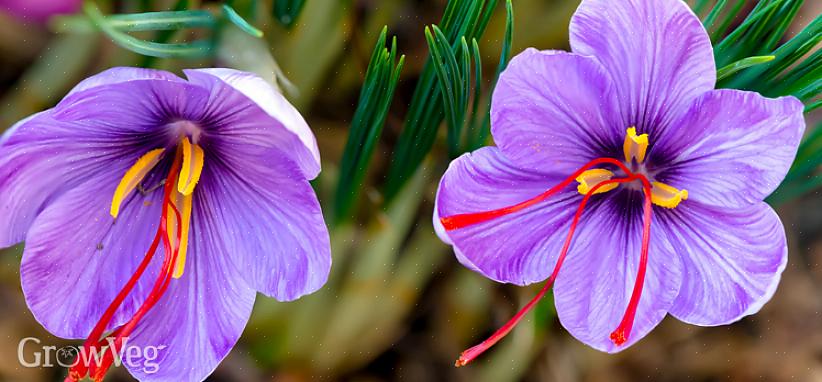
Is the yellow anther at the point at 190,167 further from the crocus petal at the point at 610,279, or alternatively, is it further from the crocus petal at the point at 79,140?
the crocus petal at the point at 610,279

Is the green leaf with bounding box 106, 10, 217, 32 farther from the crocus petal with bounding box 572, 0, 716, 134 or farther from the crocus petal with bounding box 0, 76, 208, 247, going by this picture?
the crocus petal with bounding box 572, 0, 716, 134

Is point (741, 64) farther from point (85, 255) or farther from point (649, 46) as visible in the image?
point (85, 255)

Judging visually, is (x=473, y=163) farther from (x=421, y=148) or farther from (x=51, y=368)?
(x=51, y=368)

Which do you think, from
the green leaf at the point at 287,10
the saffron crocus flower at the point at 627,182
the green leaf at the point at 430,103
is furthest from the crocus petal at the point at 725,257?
the green leaf at the point at 287,10

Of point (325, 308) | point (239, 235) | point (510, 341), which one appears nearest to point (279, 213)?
point (239, 235)

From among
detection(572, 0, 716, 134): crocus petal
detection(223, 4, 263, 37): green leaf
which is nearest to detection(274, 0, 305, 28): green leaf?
detection(223, 4, 263, 37): green leaf

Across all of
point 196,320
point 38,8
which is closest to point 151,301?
→ point 196,320

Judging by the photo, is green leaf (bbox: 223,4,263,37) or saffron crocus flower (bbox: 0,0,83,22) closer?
green leaf (bbox: 223,4,263,37)
